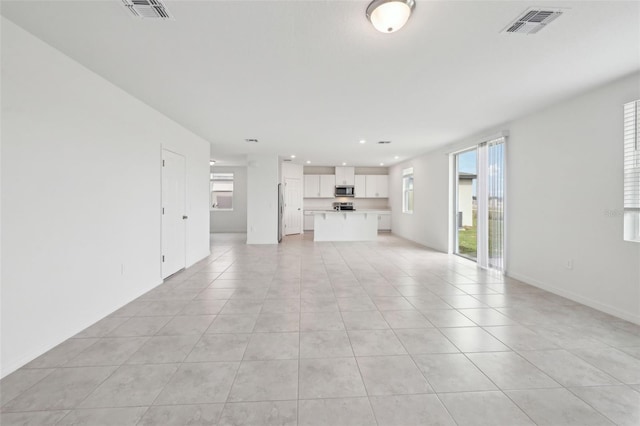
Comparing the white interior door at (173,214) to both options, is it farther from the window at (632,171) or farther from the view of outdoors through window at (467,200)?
the view of outdoors through window at (467,200)

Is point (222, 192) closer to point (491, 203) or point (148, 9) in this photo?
point (491, 203)

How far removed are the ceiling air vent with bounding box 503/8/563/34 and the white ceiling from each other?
0.19 ft

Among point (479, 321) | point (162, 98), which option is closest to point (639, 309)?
point (479, 321)

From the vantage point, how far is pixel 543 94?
3.43m

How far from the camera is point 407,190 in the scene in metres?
9.68

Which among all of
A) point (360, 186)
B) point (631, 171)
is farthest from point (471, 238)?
point (631, 171)

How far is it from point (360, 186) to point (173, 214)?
7633 millimetres

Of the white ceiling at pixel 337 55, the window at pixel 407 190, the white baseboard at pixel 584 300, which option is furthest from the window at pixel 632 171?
Answer: the window at pixel 407 190

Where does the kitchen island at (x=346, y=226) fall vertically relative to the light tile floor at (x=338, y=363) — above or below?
above

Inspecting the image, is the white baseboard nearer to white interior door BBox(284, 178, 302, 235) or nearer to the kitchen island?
the kitchen island

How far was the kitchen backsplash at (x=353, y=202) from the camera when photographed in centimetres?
1129

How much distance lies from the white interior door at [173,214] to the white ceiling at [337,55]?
85 cm

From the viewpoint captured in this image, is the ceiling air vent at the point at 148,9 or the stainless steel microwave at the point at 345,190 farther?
the stainless steel microwave at the point at 345,190

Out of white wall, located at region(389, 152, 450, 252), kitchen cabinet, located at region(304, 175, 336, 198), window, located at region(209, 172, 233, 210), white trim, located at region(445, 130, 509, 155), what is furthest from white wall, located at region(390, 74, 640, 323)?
window, located at region(209, 172, 233, 210)
